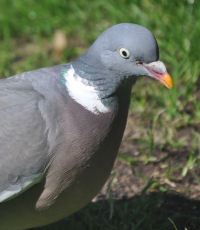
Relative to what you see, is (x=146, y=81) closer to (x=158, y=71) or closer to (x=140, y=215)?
(x=140, y=215)

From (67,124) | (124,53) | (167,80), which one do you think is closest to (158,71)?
(167,80)

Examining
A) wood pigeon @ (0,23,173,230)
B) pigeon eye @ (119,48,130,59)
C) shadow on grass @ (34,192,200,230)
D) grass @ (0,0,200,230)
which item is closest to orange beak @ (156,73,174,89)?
wood pigeon @ (0,23,173,230)

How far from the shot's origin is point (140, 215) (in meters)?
3.21

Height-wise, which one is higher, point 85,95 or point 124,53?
point 124,53

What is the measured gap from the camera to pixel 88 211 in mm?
3289

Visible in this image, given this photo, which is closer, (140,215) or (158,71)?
(158,71)

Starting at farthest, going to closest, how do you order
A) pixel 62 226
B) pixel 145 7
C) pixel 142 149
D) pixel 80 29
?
pixel 80 29 → pixel 145 7 → pixel 142 149 → pixel 62 226

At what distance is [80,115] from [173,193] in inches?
43.7

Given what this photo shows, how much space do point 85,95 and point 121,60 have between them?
10.1 inches

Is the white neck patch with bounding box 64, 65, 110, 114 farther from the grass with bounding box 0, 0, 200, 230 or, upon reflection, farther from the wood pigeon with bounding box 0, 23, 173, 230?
the grass with bounding box 0, 0, 200, 230

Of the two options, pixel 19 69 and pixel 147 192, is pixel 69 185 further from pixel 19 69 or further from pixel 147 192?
pixel 19 69

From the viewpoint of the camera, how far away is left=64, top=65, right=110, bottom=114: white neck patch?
8.53ft

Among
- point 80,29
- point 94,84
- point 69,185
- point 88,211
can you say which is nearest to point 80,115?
point 94,84

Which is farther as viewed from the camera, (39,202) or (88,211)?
(88,211)
